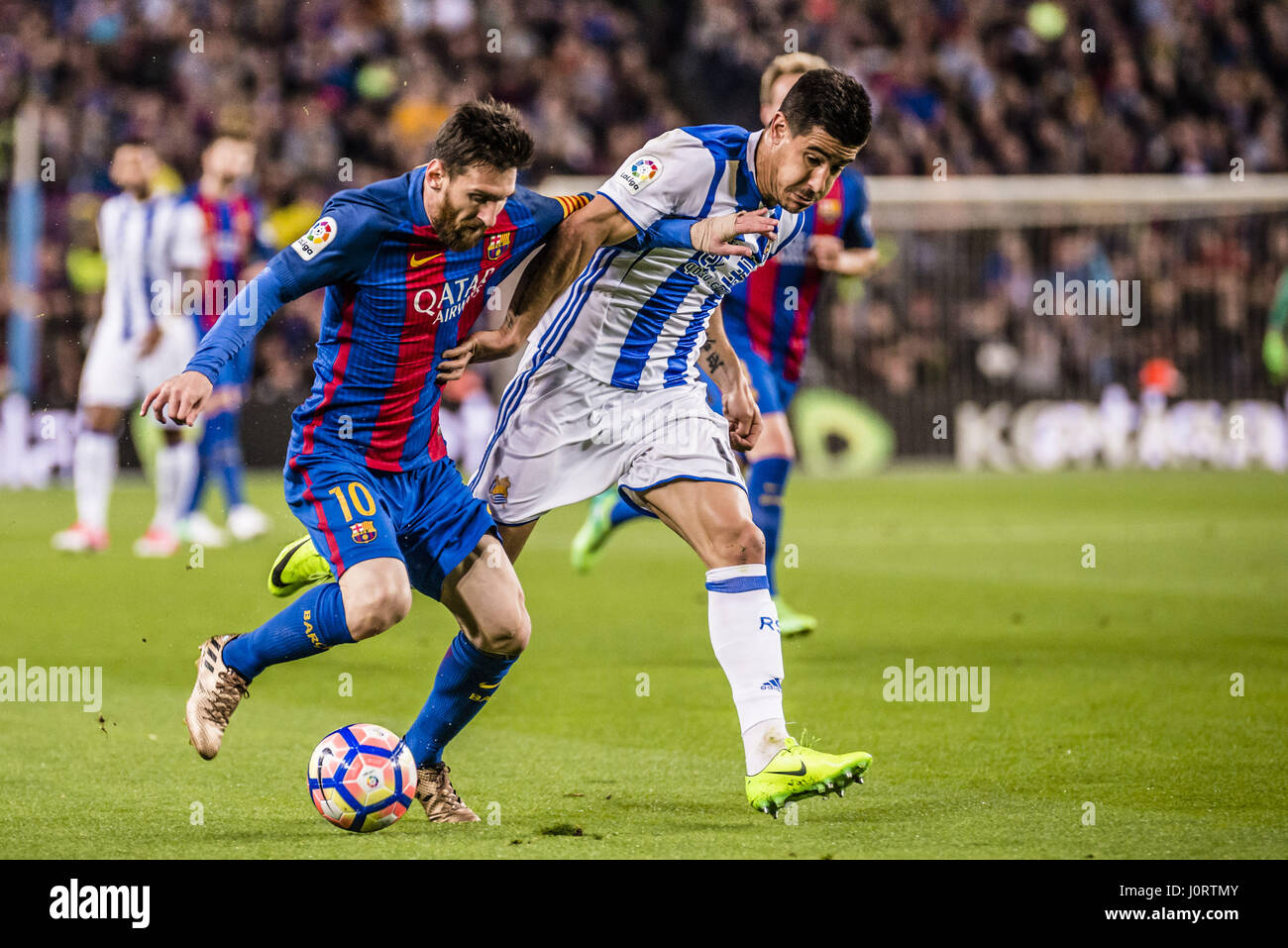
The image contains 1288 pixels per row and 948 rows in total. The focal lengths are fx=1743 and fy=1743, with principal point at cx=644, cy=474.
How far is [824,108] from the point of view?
177 inches

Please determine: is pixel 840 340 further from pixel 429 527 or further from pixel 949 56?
pixel 429 527

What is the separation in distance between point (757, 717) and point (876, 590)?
17.7 ft

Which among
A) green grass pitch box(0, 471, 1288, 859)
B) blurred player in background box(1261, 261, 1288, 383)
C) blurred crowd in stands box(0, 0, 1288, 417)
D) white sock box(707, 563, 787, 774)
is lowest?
green grass pitch box(0, 471, 1288, 859)

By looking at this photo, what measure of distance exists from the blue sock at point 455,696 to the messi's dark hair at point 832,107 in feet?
5.29

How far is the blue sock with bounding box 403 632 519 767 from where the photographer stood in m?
4.58

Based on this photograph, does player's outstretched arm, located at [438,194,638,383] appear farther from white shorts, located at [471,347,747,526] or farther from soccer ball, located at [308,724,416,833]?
soccer ball, located at [308,724,416,833]

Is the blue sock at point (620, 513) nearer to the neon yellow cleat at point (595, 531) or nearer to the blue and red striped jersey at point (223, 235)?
the neon yellow cleat at point (595, 531)

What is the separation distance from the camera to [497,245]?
4.60 meters

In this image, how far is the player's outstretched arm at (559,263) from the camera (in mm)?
4668

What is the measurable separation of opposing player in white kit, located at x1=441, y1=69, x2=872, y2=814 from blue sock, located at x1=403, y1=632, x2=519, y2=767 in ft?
1.57

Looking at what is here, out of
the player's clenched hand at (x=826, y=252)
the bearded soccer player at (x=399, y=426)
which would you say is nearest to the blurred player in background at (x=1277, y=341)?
the player's clenched hand at (x=826, y=252)
